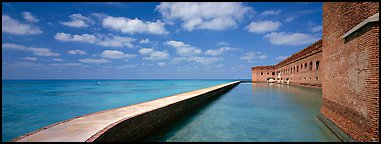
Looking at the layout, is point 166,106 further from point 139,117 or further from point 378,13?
point 378,13

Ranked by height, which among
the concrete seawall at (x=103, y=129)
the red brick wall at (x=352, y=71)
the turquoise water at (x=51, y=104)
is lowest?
the turquoise water at (x=51, y=104)

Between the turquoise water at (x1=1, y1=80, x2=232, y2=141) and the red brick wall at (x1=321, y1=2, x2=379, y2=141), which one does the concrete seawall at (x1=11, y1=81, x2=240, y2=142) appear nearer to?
the red brick wall at (x1=321, y1=2, x2=379, y2=141)

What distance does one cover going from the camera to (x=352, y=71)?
14.6 feet

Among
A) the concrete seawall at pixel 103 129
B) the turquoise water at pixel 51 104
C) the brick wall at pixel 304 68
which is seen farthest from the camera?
the brick wall at pixel 304 68

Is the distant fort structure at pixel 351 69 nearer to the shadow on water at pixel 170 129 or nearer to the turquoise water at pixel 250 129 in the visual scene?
the turquoise water at pixel 250 129

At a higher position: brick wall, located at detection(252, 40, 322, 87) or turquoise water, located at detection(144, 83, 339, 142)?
brick wall, located at detection(252, 40, 322, 87)

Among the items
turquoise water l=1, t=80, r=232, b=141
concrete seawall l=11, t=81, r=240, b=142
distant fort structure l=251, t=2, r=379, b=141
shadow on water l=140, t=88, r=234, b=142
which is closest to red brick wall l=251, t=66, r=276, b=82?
turquoise water l=1, t=80, r=232, b=141

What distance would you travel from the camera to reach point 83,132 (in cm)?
387

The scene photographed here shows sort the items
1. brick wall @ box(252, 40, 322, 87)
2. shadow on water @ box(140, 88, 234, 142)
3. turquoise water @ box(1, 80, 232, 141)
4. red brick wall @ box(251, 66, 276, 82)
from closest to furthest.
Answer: shadow on water @ box(140, 88, 234, 142) < turquoise water @ box(1, 80, 232, 141) < brick wall @ box(252, 40, 322, 87) < red brick wall @ box(251, 66, 276, 82)

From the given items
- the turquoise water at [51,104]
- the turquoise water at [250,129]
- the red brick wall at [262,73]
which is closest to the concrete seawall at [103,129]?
the turquoise water at [250,129]

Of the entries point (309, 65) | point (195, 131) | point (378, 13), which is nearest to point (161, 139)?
point (195, 131)

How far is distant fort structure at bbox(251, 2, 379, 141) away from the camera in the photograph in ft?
11.8

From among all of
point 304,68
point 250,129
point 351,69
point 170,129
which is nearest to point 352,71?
point 351,69

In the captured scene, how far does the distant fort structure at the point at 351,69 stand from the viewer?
3.59m
